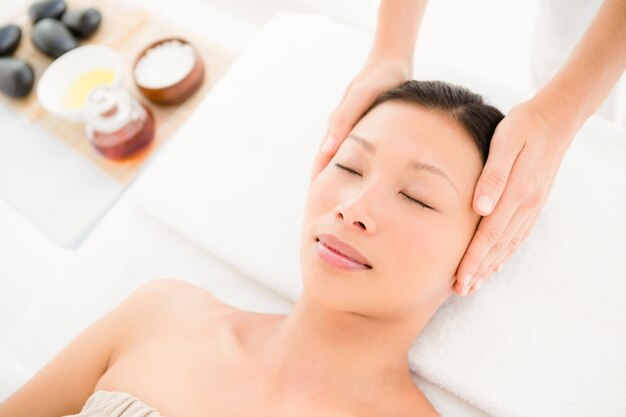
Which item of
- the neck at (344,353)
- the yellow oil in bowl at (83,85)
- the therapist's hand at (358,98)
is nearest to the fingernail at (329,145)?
the therapist's hand at (358,98)

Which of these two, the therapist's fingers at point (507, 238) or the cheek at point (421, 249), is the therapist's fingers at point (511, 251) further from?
the cheek at point (421, 249)

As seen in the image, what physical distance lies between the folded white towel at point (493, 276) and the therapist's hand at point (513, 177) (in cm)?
19

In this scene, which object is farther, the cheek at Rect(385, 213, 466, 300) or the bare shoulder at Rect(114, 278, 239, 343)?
the bare shoulder at Rect(114, 278, 239, 343)

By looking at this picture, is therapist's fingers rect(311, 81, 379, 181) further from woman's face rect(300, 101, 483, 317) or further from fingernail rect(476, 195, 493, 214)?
fingernail rect(476, 195, 493, 214)

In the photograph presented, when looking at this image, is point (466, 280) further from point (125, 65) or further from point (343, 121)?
point (125, 65)

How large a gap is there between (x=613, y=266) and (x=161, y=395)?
1049mm


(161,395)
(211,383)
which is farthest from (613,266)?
(161,395)

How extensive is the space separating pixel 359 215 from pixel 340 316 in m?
0.24

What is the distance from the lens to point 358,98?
1103 mm

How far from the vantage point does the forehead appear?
3.02 feet

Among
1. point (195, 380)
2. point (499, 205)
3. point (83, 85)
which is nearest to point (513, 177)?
point (499, 205)

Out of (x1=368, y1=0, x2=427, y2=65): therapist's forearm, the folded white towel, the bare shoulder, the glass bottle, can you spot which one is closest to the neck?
the folded white towel

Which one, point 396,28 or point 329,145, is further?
point 396,28

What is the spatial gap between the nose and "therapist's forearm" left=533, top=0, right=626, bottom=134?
0.43 m
